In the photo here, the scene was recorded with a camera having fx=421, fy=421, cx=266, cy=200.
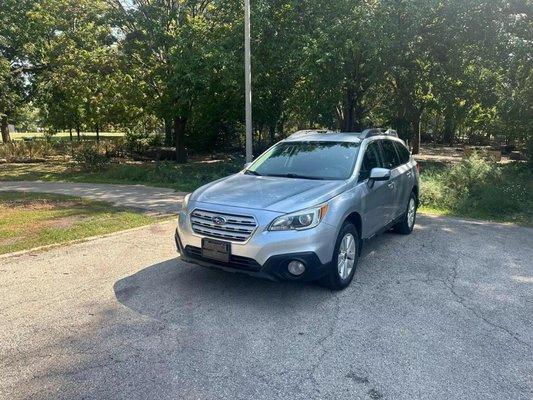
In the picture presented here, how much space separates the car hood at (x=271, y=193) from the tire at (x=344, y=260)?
46 cm

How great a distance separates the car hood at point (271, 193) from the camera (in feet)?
14.0

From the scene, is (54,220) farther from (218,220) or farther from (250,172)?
(218,220)

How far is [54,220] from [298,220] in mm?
5893

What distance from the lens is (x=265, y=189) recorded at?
4.71m

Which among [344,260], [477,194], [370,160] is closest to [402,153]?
[370,160]

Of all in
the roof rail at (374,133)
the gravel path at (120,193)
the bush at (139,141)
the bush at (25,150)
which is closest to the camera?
the roof rail at (374,133)

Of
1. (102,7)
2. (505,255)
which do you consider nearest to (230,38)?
(102,7)

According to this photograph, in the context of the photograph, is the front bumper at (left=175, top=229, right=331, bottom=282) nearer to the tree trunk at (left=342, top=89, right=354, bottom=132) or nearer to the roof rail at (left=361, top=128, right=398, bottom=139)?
the roof rail at (left=361, top=128, right=398, bottom=139)

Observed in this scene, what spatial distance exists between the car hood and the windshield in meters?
0.27

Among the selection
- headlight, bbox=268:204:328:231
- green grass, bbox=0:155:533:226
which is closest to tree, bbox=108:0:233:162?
green grass, bbox=0:155:533:226

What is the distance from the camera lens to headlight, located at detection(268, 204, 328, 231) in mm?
4117

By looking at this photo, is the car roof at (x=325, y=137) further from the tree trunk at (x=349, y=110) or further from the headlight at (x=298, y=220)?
the tree trunk at (x=349, y=110)

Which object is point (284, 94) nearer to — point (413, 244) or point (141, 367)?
point (413, 244)

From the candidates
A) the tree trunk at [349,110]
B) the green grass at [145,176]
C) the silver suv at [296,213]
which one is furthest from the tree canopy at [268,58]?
the silver suv at [296,213]
